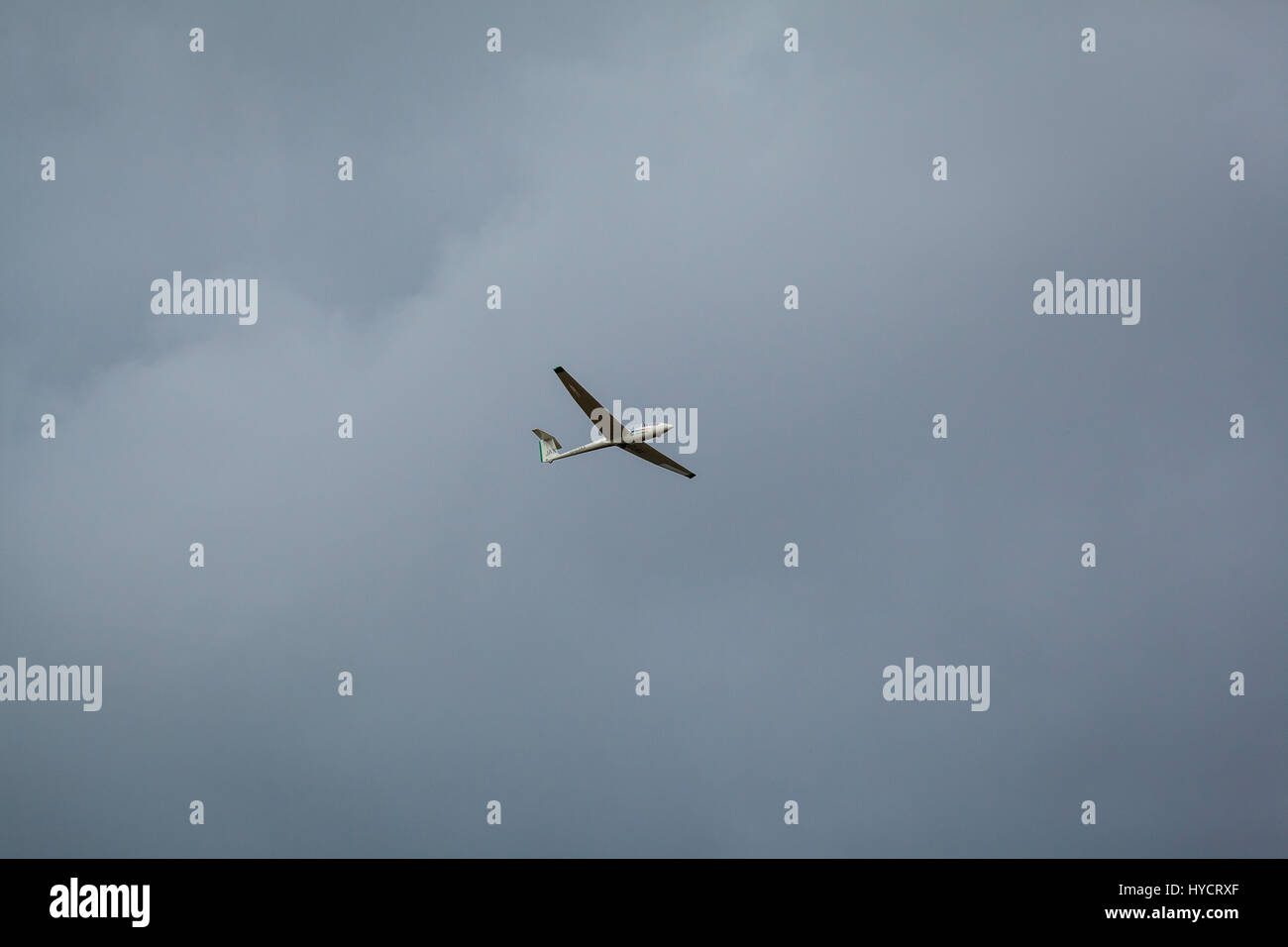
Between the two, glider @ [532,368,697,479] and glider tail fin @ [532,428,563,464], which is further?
glider tail fin @ [532,428,563,464]

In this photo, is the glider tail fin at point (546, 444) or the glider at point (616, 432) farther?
the glider tail fin at point (546, 444)

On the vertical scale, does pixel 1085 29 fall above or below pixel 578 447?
above

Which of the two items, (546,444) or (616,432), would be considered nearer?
(616,432)
